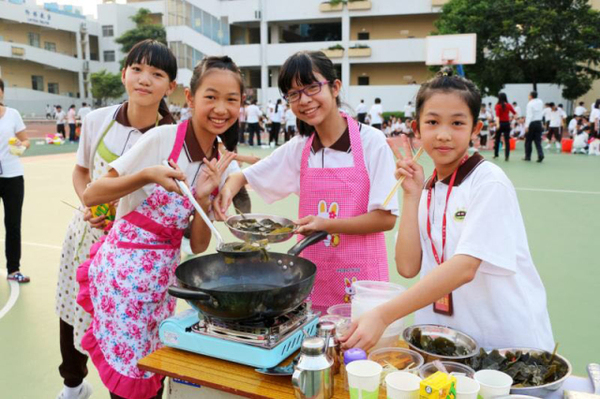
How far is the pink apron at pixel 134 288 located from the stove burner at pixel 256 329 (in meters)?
0.41

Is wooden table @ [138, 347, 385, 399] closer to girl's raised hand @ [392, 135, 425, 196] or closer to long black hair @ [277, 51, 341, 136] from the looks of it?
girl's raised hand @ [392, 135, 425, 196]

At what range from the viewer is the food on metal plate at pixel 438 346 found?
55.1 inches

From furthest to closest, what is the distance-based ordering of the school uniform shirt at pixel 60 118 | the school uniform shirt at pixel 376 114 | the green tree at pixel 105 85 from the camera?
the green tree at pixel 105 85 → the school uniform shirt at pixel 60 118 → the school uniform shirt at pixel 376 114

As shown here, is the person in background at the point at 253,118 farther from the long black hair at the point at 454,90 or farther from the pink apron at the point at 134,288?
the long black hair at the point at 454,90

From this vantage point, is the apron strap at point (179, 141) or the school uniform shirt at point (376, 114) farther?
the school uniform shirt at point (376, 114)

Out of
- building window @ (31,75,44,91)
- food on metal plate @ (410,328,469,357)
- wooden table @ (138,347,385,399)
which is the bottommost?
wooden table @ (138,347,385,399)

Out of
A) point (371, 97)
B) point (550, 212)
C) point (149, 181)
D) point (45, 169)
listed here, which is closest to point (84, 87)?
point (371, 97)

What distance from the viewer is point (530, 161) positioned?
37.4ft

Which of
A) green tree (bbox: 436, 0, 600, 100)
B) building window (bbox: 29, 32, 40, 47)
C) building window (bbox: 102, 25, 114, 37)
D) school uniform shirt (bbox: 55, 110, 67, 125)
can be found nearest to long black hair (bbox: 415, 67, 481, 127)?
school uniform shirt (bbox: 55, 110, 67, 125)

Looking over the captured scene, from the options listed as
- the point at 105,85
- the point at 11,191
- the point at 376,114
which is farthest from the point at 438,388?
the point at 105,85

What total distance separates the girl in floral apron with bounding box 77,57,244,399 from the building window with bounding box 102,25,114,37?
136ft

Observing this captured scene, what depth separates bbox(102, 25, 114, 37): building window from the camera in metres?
38.5

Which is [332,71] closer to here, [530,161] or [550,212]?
[550,212]

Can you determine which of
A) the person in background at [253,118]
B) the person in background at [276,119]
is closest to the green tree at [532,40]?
the person in background at [276,119]
